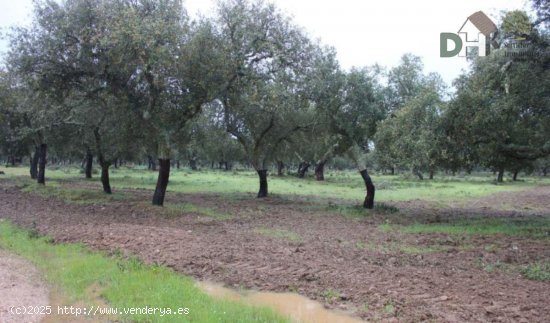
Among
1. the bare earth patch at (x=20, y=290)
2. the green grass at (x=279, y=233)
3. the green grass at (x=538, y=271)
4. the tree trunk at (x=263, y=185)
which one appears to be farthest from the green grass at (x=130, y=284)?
the tree trunk at (x=263, y=185)

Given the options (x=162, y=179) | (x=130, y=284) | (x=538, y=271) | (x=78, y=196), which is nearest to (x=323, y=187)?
(x=78, y=196)

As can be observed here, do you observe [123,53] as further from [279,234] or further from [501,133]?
[501,133]

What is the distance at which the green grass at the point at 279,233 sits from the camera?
1481 cm

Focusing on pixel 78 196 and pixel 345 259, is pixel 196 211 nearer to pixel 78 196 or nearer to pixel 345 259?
pixel 78 196

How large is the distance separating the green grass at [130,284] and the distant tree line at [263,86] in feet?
30.0

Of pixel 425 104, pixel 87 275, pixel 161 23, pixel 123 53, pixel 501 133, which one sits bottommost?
pixel 87 275

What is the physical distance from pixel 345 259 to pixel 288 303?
330cm

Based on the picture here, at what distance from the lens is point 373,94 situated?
75.6ft

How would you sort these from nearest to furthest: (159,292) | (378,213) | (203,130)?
(159,292) → (378,213) → (203,130)

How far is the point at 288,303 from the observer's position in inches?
323

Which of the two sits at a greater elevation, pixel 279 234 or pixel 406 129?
pixel 406 129

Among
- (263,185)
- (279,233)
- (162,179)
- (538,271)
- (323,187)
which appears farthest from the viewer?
(323,187)

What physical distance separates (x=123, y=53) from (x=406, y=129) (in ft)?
41.2

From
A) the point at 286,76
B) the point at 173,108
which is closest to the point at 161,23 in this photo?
the point at 173,108
